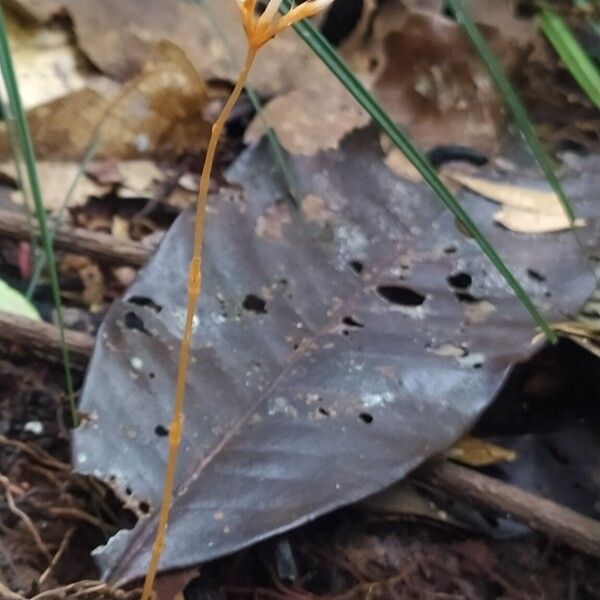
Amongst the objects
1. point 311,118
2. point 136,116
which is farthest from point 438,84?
point 136,116

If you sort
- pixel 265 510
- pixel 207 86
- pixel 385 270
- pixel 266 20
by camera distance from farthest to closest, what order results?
pixel 207 86, pixel 385 270, pixel 265 510, pixel 266 20

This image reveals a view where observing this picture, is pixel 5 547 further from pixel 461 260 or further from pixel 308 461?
pixel 461 260

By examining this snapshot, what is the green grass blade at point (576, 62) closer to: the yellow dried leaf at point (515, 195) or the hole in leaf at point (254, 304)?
the yellow dried leaf at point (515, 195)

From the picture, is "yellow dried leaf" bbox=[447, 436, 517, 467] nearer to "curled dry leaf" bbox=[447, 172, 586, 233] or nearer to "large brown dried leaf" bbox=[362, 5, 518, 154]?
"curled dry leaf" bbox=[447, 172, 586, 233]

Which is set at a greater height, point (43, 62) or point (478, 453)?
point (43, 62)

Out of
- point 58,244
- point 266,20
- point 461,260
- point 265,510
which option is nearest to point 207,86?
point 58,244

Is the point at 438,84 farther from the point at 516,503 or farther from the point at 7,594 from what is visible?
the point at 7,594

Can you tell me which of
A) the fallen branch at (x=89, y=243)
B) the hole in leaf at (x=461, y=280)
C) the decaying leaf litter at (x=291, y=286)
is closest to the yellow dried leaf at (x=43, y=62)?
the decaying leaf litter at (x=291, y=286)
